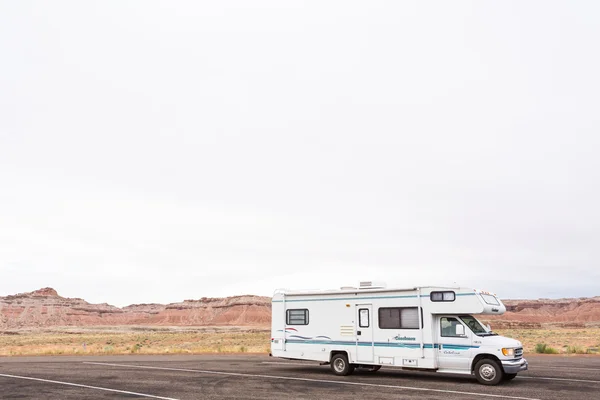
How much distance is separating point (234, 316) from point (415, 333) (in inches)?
5921

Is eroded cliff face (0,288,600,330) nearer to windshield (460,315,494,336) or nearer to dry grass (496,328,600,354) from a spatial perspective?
dry grass (496,328,600,354)

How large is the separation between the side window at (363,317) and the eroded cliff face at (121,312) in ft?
441

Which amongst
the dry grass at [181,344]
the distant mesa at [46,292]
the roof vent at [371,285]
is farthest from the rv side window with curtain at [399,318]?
the distant mesa at [46,292]

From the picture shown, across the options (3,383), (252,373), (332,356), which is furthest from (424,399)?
(3,383)

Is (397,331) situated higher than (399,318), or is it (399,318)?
(399,318)

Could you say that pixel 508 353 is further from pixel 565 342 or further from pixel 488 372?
pixel 565 342

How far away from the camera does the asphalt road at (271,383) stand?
14.5 m

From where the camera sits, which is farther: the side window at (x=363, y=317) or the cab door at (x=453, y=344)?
the side window at (x=363, y=317)

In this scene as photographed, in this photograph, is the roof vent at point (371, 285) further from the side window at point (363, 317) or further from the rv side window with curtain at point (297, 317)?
the rv side window with curtain at point (297, 317)

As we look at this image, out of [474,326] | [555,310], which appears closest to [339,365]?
[474,326]

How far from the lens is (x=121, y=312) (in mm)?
189625

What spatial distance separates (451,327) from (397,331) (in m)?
1.80

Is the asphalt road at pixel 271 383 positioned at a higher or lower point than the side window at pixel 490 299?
lower

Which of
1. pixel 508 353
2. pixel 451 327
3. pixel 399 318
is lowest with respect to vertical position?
pixel 508 353
